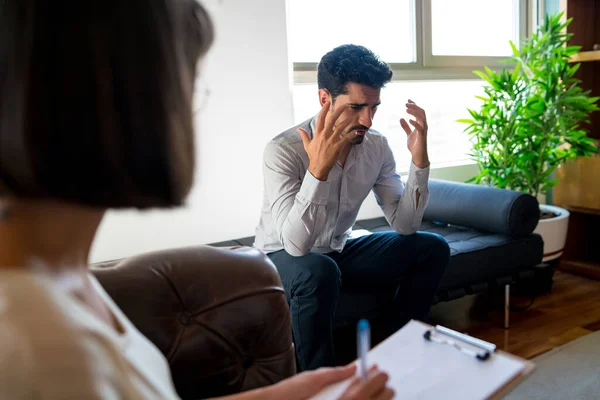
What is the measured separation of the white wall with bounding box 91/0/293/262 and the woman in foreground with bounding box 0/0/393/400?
177 cm

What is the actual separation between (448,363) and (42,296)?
52 cm

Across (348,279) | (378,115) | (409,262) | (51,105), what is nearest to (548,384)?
(409,262)

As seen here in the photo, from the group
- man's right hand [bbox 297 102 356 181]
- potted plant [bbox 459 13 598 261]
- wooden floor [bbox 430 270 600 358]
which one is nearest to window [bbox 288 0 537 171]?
potted plant [bbox 459 13 598 261]

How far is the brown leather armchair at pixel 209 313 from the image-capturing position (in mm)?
776

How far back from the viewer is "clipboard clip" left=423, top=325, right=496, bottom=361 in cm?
Result: 70

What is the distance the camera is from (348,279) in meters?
1.71

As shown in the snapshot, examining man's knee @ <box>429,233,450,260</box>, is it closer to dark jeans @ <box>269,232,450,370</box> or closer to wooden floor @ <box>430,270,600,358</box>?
dark jeans @ <box>269,232,450,370</box>

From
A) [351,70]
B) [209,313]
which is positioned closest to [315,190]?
[351,70]

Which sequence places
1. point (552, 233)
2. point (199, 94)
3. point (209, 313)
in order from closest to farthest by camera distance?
point (199, 94), point (209, 313), point (552, 233)

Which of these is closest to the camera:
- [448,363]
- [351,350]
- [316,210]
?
[448,363]

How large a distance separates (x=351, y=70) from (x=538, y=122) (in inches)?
57.7

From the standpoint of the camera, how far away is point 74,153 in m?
0.39

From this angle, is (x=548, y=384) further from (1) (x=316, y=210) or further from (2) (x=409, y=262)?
(1) (x=316, y=210)

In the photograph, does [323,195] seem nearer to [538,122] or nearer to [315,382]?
[315,382]
